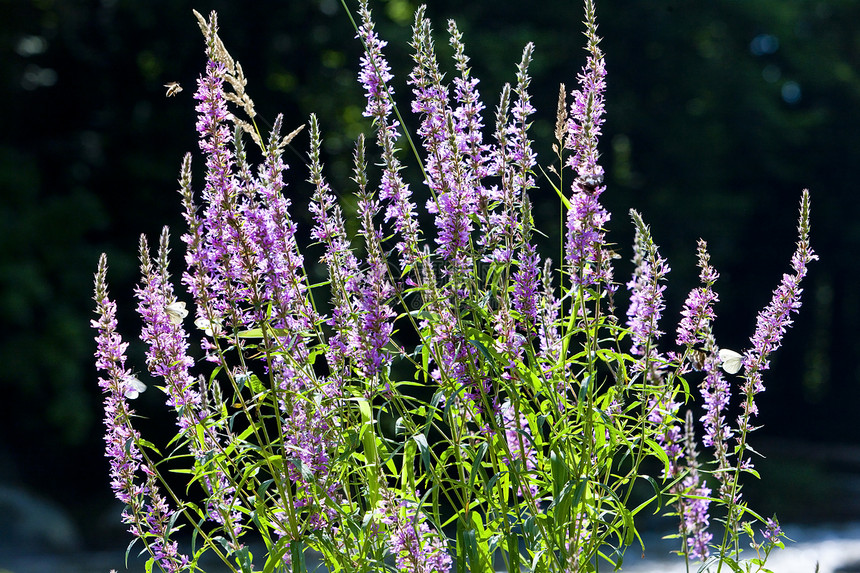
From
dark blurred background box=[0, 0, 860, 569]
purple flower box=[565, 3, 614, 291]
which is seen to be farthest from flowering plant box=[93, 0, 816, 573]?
dark blurred background box=[0, 0, 860, 569]

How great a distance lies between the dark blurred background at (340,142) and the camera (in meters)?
12.9

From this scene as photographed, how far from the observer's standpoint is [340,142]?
1537cm

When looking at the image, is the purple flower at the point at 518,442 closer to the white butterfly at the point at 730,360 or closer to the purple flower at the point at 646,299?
the purple flower at the point at 646,299

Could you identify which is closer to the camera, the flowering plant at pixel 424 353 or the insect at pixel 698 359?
the flowering plant at pixel 424 353

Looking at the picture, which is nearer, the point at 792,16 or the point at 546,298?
the point at 546,298

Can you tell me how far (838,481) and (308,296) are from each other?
63.3ft

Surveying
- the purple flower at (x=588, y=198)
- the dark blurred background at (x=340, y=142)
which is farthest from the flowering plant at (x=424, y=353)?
the dark blurred background at (x=340, y=142)

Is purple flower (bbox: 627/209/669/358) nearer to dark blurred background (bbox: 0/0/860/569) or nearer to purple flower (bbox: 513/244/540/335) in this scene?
purple flower (bbox: 513/244/540/335)

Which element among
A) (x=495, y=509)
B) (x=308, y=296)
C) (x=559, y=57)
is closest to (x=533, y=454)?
(x=495, y=509)

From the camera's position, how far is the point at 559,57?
1736 cm

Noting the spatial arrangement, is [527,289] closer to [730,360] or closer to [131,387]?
[730,360]

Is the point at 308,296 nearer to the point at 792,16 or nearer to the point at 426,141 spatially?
→ the point at 426,141

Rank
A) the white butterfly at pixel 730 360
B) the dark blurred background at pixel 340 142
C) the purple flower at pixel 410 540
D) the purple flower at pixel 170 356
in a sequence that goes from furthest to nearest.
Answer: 1. the dark blurred background at pixel 340 142
2. the white butterfly at pixel 730 360
3. the purple flower at pixel 170 356
4. the purple flower at pixel 410 540

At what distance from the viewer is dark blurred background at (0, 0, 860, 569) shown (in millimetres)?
12867
